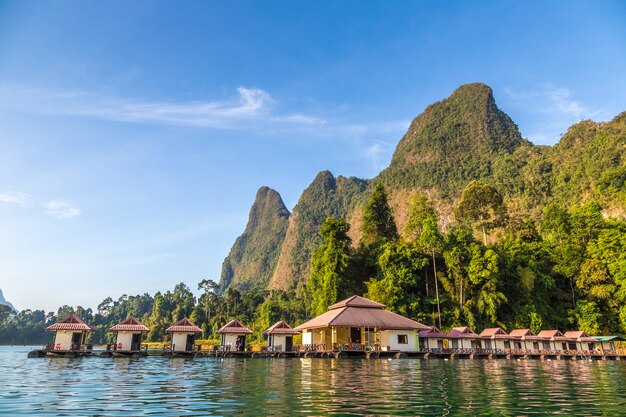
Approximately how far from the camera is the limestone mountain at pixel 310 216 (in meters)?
138

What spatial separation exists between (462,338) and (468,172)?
7537 centimetres

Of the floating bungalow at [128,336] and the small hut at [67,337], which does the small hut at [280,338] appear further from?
the small hut at [67,337]

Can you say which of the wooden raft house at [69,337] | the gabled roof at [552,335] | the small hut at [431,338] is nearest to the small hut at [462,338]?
the small hut at [431,338]

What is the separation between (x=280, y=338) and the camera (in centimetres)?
3712

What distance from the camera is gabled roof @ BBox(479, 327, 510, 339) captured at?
3869cm

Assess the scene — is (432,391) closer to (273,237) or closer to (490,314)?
(490,314)

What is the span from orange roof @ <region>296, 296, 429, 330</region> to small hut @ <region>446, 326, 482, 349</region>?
13.5 feet

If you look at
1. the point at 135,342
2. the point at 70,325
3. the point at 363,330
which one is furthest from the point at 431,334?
the point at 70,325

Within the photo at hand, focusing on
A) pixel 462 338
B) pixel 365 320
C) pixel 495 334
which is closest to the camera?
pixel 365 320

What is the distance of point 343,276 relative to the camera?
45.8m

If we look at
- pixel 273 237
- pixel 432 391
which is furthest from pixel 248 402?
pixel 273 237

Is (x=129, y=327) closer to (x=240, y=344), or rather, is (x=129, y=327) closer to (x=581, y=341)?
(x=240, y=344)

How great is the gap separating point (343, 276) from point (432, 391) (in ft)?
113

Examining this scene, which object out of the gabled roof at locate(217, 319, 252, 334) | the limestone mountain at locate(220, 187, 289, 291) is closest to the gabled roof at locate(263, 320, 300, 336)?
the gabled roof at locate(217, 319, 252, 334)
